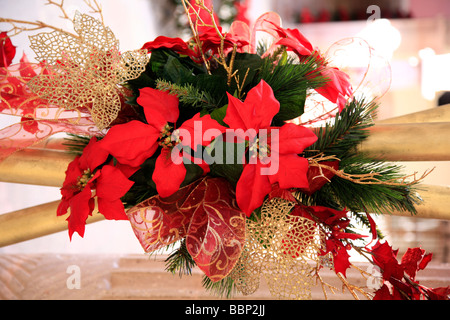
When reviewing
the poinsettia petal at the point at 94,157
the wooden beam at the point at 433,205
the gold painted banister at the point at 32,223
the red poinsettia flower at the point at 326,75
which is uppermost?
the red poinsettia flower at the point at 326,75

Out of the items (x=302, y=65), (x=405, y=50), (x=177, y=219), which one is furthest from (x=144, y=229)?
(x=405, y=50)

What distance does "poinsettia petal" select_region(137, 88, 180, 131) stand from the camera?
0.76 feet

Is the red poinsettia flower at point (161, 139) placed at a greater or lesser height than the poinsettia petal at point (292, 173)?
greater

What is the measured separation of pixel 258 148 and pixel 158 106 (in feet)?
0.21

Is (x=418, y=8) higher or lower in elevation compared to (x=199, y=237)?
higher

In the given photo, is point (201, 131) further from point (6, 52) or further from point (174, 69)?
point (6, 52)

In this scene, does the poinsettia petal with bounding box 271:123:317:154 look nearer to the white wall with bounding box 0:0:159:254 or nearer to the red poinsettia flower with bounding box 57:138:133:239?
the red poinsettia flower with bounding box 57:138:133:239

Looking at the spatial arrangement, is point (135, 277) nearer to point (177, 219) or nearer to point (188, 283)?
point (188, 283)

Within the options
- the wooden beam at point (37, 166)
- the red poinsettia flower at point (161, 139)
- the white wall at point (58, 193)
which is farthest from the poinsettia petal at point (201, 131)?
the white wall at point (58, 193)

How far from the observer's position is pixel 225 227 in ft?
0.78

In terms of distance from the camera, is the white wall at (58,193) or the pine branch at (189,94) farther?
the white wall at (58,193)

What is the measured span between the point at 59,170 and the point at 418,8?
3.98m

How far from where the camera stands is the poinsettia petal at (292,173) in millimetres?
215

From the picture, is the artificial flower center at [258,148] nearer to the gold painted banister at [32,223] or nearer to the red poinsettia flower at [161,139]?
the red poinsettia flower at [161,139]
